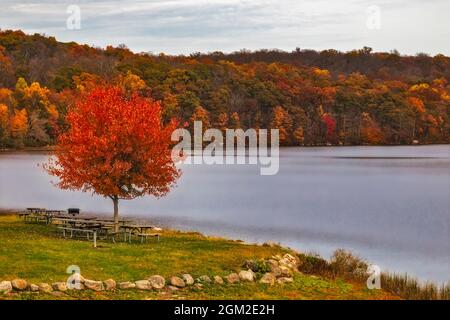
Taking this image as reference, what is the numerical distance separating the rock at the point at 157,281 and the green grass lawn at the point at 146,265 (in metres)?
0.27

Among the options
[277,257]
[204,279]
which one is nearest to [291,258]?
[277,257]

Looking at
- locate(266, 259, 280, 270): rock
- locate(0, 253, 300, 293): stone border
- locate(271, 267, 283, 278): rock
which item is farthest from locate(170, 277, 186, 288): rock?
locate(266, 259, 280, 270): rock

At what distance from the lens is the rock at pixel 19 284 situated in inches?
718

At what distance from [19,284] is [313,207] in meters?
33.2

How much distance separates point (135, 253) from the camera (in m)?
24.6

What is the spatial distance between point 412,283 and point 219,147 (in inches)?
4554

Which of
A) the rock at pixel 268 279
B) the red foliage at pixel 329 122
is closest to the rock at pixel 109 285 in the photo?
the rock at pixel 268 279

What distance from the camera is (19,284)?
60.0 feet

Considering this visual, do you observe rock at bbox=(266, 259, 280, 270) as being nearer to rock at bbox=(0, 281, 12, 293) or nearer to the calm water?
the calm water

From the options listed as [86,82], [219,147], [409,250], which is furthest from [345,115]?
[409,250]

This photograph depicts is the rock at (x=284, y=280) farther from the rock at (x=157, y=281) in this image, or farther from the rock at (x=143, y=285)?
the rock at (x=143, y=285)

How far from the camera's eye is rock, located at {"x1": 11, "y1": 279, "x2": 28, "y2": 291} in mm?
18234

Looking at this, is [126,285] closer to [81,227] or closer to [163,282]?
[163,282]
